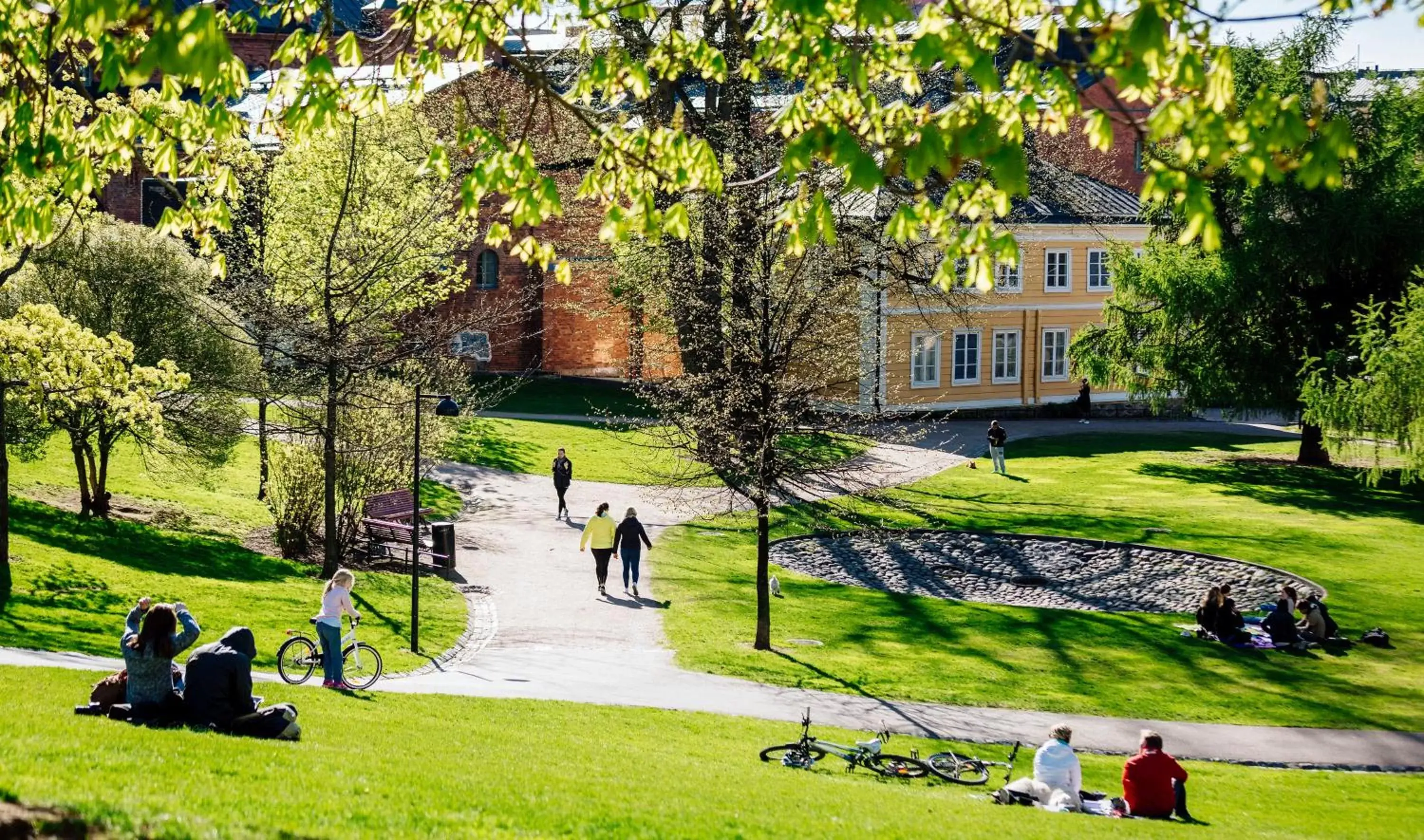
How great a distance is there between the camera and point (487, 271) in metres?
55.0

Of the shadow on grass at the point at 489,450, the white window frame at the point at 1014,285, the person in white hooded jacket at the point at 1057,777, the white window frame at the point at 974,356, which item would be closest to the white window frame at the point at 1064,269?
the white window frame at the point at 1014,285

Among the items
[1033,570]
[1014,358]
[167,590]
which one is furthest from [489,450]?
[1014,358]

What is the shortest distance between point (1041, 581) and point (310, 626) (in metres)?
13.3

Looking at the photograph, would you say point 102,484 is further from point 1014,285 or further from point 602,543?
point 1014,285

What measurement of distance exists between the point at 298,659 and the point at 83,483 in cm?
1042

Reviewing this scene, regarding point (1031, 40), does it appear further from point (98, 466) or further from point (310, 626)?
point (98, 466)

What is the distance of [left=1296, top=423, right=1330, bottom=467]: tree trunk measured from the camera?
41000mm

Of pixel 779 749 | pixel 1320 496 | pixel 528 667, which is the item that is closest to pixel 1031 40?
pixel 779 749

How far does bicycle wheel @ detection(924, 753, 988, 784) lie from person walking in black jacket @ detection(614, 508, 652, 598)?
10.0m

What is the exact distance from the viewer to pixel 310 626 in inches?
753

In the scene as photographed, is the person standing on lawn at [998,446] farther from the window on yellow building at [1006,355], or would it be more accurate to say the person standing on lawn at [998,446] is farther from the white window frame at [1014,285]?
the window on yellow building at [1006,355]

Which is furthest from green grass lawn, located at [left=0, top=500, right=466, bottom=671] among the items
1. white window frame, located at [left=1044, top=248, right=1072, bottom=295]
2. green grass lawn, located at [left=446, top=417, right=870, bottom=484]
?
white window frame, located at [left=1044, top=248, right=1072, bottom=295]

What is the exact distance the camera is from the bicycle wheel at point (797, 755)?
13.6 meters

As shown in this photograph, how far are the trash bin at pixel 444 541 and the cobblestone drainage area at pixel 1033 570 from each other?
605 centimetres
